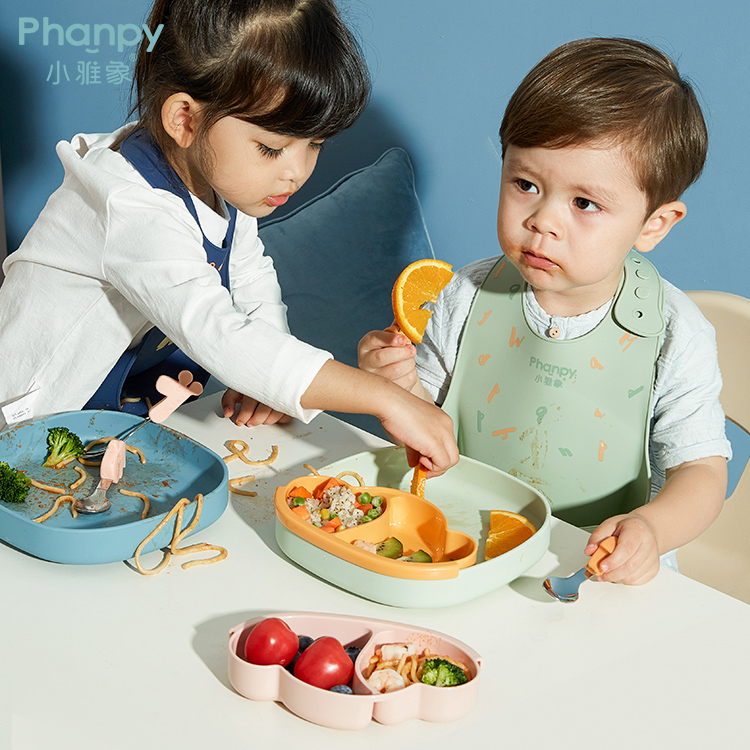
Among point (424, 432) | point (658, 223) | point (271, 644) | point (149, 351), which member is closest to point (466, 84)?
point (658, 223)

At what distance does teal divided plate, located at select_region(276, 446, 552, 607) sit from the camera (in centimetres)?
81

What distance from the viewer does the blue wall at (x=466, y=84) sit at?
1.63 metres

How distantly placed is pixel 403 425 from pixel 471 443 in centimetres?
41

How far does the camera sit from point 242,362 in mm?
1023

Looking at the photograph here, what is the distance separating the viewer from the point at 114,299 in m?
1.24

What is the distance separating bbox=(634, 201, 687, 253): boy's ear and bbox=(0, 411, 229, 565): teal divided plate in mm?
654

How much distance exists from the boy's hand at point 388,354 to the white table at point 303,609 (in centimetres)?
34

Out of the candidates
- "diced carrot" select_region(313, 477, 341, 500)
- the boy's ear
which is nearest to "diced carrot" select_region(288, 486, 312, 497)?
"diced carrot" select_region(313, 477, 341, 500)

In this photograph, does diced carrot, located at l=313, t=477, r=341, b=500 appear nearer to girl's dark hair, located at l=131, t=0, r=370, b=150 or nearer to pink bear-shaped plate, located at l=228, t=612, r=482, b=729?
pink bear-shaped plate, located at l=228, t=612, r=482, b=729

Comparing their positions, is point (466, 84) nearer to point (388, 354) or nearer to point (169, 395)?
point (388, 354)

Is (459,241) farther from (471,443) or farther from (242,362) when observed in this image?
(242,362)

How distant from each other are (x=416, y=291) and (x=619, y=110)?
1.17 feet

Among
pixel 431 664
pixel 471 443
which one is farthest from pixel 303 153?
pixel 431 664

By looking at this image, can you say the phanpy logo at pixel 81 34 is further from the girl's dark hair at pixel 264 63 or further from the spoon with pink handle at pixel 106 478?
the spoon with pink handle at pixel 106 478
